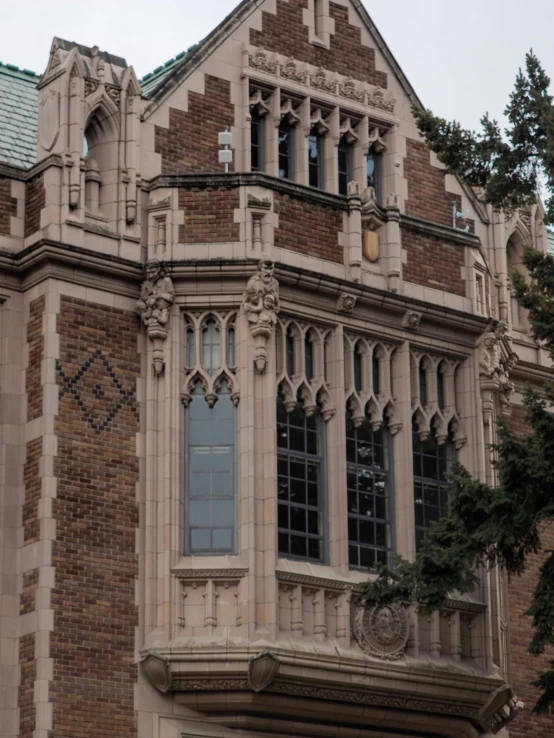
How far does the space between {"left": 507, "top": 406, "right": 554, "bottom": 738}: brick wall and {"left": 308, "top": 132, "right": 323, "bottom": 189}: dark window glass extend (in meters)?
4.43

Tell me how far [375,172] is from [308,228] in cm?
260

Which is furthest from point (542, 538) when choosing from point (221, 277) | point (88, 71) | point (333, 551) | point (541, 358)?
point (88, 71)

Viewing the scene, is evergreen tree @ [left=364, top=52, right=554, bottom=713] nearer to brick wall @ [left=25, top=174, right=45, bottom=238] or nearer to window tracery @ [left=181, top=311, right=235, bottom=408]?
window tracery @ [left=181, top=311, right=235, bottom=408]

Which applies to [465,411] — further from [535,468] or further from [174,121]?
[174,121]

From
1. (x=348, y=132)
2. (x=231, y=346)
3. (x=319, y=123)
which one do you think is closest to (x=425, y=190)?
(x=348, y=132)

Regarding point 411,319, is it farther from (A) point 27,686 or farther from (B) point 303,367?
(A) point 27,686

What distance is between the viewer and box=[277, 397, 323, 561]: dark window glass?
2425cm

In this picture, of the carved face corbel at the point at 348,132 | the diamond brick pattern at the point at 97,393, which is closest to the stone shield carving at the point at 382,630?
the diamond brick pattern at the point at 97,393

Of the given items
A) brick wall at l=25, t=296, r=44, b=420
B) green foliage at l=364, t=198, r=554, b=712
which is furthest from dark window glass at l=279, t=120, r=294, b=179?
brick wall at l=25, t=296, r=44, b=420

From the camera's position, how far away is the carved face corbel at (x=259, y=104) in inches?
1046

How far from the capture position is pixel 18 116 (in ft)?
90.0

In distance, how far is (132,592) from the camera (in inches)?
928

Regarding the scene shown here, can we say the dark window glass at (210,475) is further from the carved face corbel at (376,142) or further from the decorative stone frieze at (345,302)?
the carved face corbel at (376,142)

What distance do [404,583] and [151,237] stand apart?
5.35 meters
